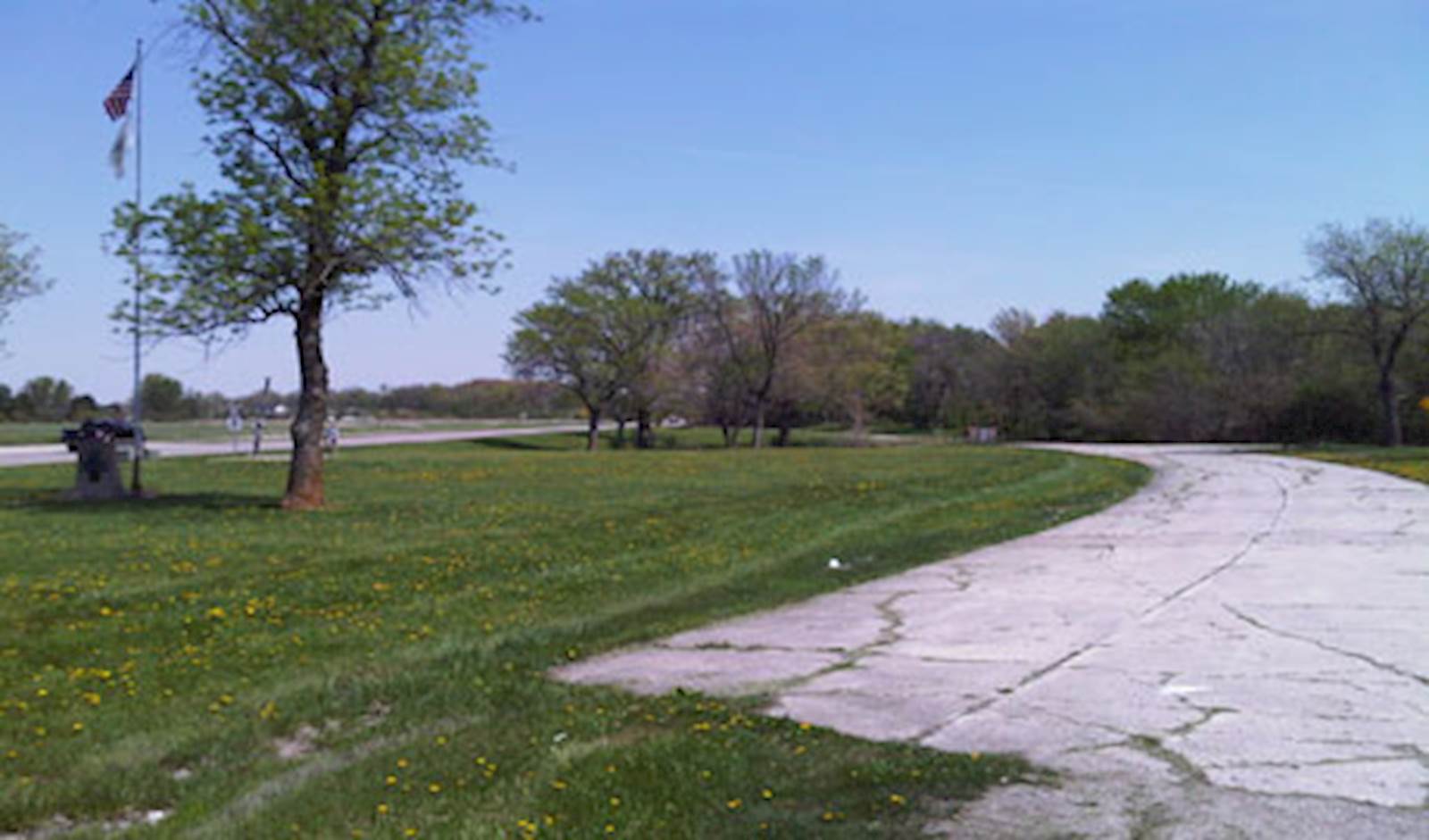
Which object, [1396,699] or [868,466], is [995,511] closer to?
[1396,699]

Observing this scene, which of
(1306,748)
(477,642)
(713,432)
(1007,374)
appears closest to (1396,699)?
(1306,748)

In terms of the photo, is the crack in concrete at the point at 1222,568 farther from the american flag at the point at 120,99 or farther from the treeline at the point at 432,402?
the treeline at the point at 432,402

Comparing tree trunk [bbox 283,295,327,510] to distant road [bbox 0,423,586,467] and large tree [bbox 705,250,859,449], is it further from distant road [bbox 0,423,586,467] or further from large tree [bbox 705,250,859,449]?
large tree [bbox 705,250,859,449]

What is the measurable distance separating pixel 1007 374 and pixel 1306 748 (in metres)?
81.2

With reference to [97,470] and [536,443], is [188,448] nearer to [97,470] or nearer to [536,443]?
[536,443]

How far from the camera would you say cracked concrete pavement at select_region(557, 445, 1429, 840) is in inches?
205

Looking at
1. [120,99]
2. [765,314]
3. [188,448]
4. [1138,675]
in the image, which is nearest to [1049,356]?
[765,314]

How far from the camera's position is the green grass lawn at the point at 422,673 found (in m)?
5.55

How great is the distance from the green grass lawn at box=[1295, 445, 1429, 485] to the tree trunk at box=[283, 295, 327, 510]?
71.9 ft

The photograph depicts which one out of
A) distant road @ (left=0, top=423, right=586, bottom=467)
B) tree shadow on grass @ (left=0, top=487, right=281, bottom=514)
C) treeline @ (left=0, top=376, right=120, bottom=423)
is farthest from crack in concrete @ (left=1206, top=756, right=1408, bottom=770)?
treeline @ (left=0, top=376, right=120, bottom=423)

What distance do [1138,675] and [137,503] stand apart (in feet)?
66.6

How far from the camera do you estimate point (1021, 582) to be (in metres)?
12.2

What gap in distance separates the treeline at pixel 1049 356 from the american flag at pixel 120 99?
1636 inches

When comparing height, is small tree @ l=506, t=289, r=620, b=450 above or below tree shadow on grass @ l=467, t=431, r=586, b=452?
above
